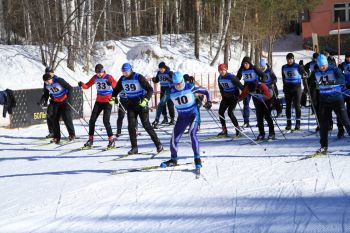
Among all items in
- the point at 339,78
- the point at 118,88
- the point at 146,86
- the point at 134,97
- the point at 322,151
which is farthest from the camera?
the point at 118,88

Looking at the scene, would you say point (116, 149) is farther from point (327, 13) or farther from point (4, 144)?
point (327, 13)

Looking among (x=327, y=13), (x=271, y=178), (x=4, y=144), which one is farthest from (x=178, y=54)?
(x=271, y=178)

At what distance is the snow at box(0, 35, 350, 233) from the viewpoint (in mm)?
5637

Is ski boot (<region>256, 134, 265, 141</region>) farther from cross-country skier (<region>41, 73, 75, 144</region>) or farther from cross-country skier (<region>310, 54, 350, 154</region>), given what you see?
cross-country skier (<region>41, 73, 75, 144</region>)

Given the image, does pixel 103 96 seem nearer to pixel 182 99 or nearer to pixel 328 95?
pixel 182 99

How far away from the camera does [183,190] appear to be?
7.04 m

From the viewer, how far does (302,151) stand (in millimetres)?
9555

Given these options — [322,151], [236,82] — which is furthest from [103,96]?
[322,151]

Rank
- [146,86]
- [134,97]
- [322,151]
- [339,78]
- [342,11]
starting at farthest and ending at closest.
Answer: [342,11] → [134,97] → [146,86] → [322,151] → [339,78]

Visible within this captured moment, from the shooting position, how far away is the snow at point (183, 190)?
564cm

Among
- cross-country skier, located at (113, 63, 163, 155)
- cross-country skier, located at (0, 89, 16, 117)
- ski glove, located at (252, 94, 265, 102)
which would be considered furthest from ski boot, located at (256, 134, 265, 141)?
cross-country skier, located at (0, 89, 16, 117)

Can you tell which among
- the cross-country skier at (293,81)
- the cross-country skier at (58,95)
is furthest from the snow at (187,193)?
the cross-country skier at (58,95)

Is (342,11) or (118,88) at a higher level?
(342,11)

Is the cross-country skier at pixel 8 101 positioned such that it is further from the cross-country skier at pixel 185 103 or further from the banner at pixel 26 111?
the cross-country skier at pixel 185 103
